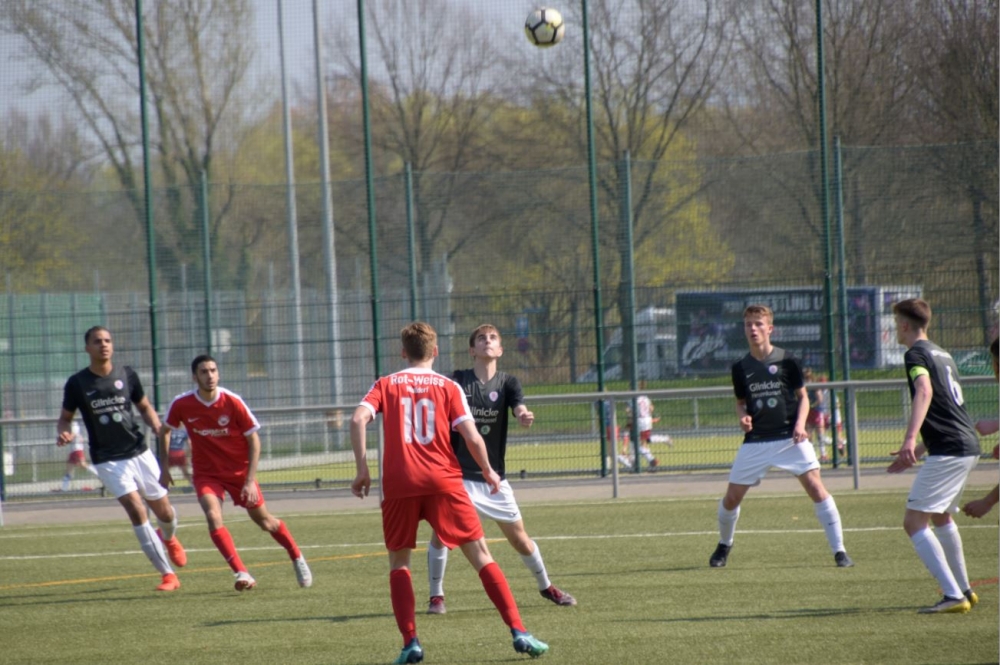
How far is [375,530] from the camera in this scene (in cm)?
1216

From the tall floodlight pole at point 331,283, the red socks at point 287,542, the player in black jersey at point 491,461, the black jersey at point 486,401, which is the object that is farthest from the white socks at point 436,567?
the tall floodlight pole at point 331,283

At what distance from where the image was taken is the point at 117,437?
31.2ft

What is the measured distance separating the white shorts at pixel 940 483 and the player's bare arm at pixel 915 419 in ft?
0.73

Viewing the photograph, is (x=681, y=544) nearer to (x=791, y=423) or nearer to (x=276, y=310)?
(x=791, y=423)

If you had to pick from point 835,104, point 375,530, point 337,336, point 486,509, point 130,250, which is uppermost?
point 835,104

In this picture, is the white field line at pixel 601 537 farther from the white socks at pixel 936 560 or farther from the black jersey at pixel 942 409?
the black jersey at pixel 942 409

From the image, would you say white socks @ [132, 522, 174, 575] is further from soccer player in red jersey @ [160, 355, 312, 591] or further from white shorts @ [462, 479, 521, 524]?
white shorts @ [462, 479, 521, 524]

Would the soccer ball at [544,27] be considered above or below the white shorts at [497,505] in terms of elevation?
above

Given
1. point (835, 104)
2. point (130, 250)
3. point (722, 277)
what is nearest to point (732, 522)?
point (722, 277)

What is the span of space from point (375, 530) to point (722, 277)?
6.82 m

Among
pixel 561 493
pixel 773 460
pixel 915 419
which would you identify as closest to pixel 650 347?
pixel 561 493

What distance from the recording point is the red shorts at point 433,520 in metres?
6.20

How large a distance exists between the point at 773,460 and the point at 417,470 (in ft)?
13.2

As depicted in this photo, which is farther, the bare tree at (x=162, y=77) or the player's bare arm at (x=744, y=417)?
the bare tree at (x=162, y=77)
